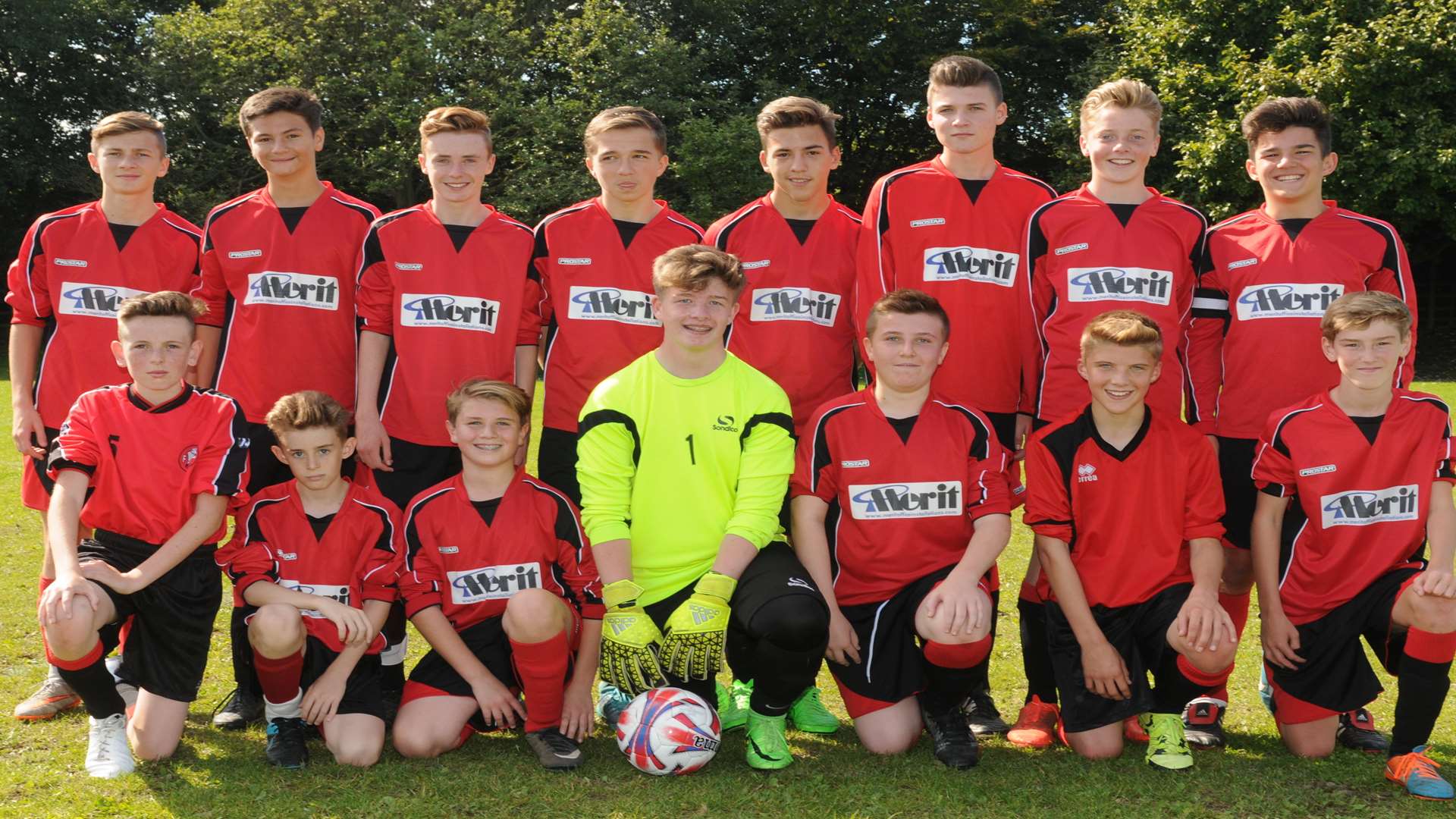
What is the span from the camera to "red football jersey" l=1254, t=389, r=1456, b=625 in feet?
11.7

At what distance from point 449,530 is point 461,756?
709mm

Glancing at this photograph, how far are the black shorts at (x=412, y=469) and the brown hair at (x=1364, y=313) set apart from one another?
3008 millimetres

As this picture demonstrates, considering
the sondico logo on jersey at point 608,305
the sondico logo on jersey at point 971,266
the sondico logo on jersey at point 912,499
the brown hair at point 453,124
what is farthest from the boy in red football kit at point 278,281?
the sondico logo on jersey at point 971,266

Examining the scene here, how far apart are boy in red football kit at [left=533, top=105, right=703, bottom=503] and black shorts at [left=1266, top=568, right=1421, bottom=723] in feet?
7.99

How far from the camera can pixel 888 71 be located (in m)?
25.7

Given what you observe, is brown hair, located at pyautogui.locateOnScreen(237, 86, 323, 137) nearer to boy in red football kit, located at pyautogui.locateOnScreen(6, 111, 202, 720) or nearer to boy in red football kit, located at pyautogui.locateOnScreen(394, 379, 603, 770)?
boy in red football kit, located at pyautogui.locateOnScreen(6, 111, 202, 720)

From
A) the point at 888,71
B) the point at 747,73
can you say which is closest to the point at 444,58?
the point at 747,73

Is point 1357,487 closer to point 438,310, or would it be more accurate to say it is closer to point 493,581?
point 493,581

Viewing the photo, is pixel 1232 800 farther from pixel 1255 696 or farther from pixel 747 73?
pixel 747 73

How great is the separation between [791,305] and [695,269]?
29.2 inches

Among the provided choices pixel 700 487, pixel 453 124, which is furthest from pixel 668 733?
pixel 453 124

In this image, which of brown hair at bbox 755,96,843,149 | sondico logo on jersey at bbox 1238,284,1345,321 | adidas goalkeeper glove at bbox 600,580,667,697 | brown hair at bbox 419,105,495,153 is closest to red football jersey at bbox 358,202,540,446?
brown hair at bbox 419,105,495,153

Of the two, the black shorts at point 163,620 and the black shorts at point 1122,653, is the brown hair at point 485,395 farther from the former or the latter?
the black shorts at point 1122,653

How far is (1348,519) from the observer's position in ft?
11.8
